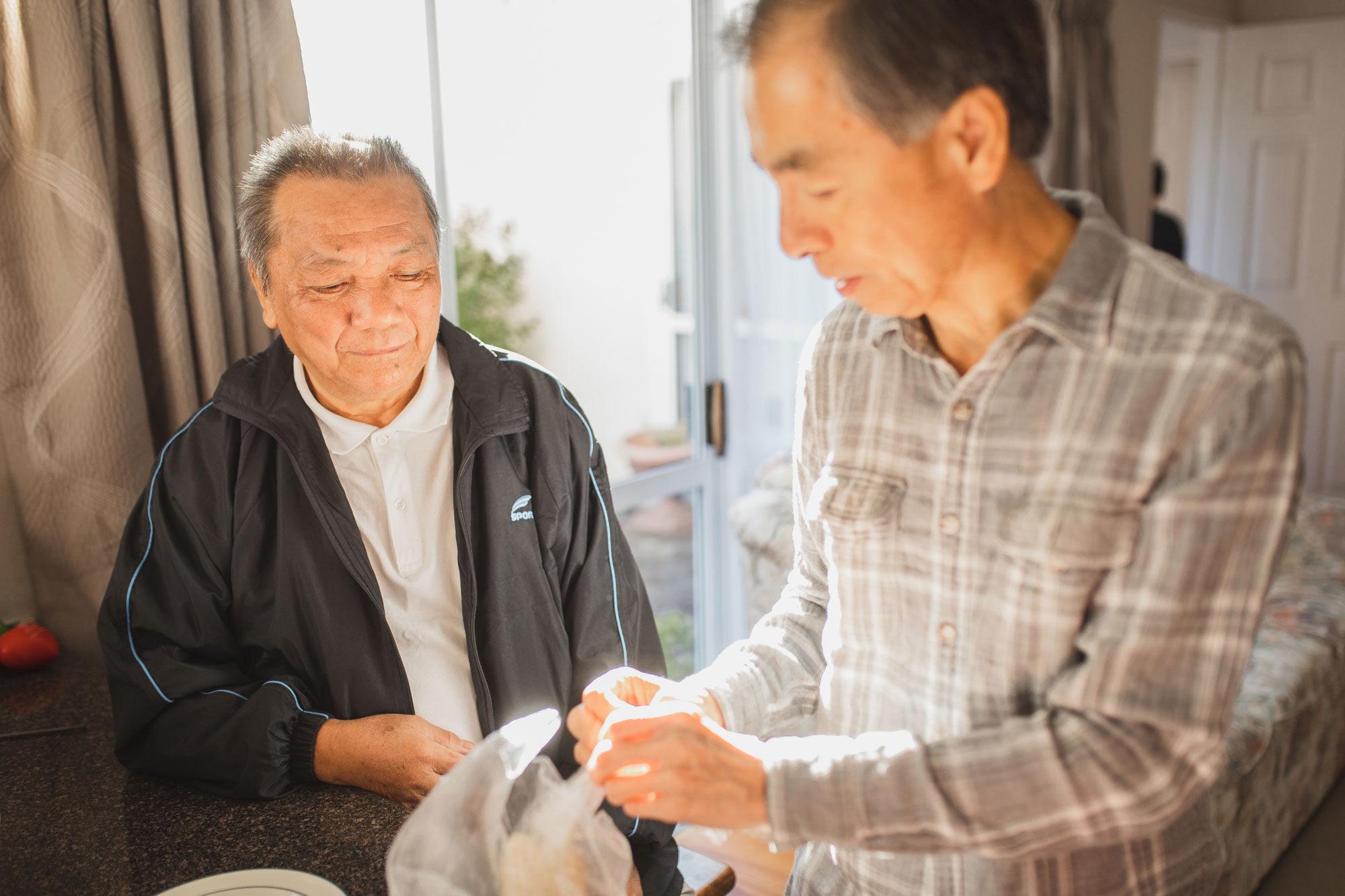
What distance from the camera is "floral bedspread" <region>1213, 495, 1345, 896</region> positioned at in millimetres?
2189

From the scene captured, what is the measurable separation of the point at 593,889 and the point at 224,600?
0.69 metres

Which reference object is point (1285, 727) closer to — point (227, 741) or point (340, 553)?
point (340, 553)

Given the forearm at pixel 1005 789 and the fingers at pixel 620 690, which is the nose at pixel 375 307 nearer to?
the fingers at pixel 620 690

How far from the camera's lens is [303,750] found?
1211 mm

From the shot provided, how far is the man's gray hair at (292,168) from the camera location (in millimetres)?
1307

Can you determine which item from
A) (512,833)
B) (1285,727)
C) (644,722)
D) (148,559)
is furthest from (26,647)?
(1285,727)

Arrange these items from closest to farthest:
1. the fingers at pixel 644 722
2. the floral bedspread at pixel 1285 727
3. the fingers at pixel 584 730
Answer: the fingers at pixel 644 722, the fingers at pixel 584 730, the floral bedspread at pixel 1285 727

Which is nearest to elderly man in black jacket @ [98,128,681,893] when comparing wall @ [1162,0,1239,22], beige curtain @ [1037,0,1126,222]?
beige curtain @ [1037,0,1126,222]

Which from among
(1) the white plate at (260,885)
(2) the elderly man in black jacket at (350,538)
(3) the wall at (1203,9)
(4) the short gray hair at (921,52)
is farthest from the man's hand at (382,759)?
(3) the wall at (1203,9)

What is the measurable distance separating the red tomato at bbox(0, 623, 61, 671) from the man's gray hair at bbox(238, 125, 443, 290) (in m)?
0.70

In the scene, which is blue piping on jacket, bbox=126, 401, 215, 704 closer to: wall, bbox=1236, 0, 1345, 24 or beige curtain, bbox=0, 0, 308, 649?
beige curtain, bbox=0, 0, 308, 649

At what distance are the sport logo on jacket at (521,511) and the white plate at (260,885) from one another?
22.5 inches

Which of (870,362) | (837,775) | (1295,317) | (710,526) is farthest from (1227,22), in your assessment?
(837,775)

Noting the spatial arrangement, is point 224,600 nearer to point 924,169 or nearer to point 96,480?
point 96,480
